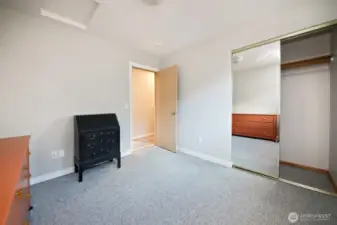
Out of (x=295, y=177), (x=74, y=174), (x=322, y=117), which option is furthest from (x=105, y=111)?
(x=322, y=117)

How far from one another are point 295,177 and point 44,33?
4.20 m

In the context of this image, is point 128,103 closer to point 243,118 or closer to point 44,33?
point 44,33

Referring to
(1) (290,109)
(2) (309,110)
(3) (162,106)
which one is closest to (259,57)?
(1) (290,109)

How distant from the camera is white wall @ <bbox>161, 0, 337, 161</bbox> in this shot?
2.02m

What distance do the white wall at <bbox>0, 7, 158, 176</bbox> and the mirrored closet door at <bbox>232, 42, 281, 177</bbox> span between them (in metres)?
2.38

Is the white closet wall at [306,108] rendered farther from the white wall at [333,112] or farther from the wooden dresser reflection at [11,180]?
the wooden dresser reflection at [11,180]

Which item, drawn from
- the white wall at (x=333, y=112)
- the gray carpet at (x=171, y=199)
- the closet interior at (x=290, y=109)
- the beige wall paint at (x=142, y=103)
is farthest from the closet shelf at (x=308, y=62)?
the beige wall paint at (x=142, y=103)

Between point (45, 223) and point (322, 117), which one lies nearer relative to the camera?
point (45, 223)

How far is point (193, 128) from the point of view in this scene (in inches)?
132

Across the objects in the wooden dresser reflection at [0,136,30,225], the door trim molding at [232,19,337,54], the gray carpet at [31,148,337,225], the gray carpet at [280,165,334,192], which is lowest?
the gray carpet at [31,148,337,225]

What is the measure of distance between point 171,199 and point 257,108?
2.15m

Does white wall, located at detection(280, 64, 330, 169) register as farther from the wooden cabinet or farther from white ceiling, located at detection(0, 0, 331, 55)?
white ceiling, located at detection(0, 0, 331, 55)

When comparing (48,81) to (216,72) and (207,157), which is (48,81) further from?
(207,157)

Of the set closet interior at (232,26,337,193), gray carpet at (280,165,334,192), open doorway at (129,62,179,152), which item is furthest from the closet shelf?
open doorway at (129,62,179,152)
